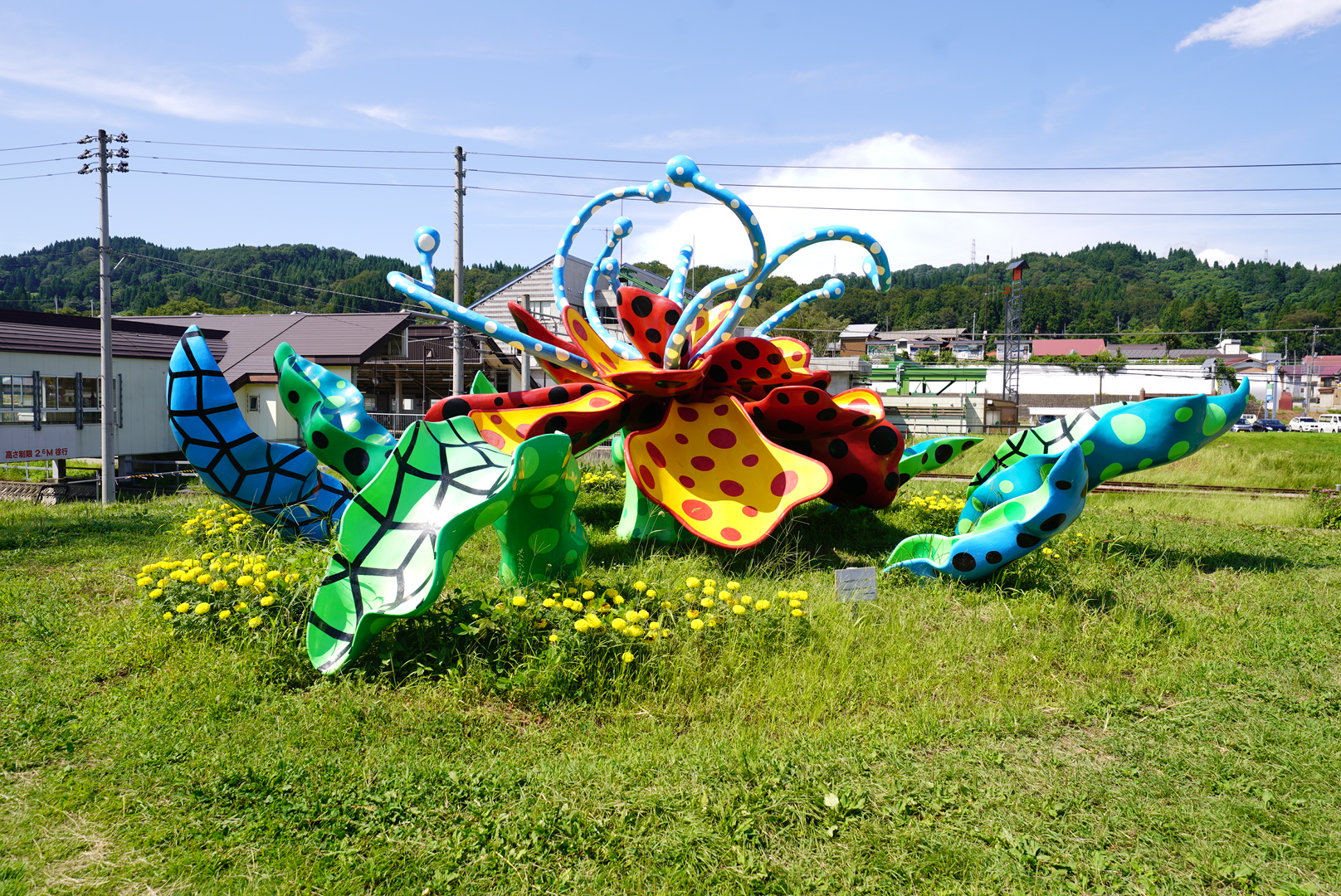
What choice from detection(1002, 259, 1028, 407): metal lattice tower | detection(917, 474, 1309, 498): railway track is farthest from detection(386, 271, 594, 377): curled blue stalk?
detection(1002, 259, 1028, 407): metal lattice tower

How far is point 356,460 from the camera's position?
24.0 feet

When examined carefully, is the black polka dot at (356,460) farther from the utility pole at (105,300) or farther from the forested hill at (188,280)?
the forested hill at (188,280)

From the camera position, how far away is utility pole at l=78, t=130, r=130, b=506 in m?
14.5

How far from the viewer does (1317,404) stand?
64.4 m

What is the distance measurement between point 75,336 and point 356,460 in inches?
602

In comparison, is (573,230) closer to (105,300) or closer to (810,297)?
(810,297)

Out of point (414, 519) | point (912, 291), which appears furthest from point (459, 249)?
point (912, 291)

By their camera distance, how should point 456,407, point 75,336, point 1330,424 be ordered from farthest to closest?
1. point 1330,424
2. point 75,336
3. point 456,407

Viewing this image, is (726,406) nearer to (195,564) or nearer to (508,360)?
(195,564)

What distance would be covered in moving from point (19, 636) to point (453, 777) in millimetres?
3473

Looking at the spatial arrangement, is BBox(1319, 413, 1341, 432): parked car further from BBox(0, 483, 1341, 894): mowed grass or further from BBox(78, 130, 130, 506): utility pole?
BBox(78, 130, 130, 506): utility pole

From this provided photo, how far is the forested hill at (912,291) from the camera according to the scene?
65500 millimetres

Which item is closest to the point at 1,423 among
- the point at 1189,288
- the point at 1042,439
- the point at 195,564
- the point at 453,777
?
the point at 195,564

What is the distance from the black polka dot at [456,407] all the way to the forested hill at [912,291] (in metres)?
29.6
